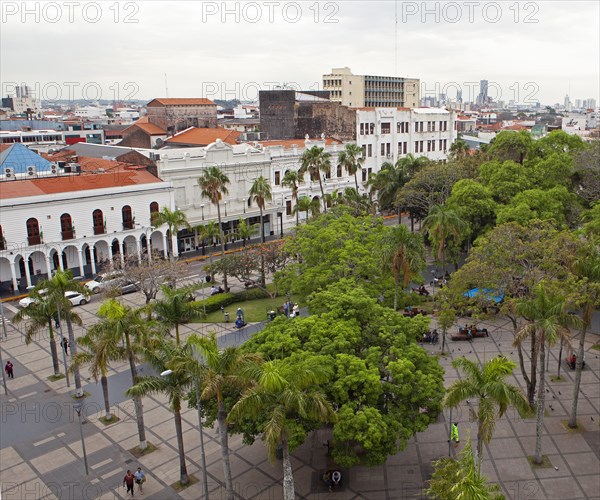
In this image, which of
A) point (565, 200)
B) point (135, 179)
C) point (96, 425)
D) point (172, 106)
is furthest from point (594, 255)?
point (172, 106)

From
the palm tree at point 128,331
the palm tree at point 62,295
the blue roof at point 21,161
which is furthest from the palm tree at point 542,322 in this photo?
the blue roof at point 21,161

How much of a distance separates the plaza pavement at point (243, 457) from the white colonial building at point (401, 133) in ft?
167

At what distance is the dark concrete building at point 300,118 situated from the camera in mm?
77500

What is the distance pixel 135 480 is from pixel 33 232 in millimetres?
31997

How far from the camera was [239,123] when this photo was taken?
422 feet

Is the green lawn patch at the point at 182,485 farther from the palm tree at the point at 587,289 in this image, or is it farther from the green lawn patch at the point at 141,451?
the palm tree at the point at 587,289

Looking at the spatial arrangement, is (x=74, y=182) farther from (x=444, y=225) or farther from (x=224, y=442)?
(x=224, y=442)

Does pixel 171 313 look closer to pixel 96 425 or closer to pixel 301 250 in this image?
pixel 96 425

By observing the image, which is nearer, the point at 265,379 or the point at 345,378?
the point at 265,379

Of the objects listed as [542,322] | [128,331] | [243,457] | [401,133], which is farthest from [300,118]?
[542,322]

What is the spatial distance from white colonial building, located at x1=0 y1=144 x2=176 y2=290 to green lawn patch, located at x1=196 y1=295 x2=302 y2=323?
897 cm

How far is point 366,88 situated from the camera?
409 feet

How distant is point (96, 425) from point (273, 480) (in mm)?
9960

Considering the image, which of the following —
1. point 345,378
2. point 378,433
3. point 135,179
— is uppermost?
point 135,179
